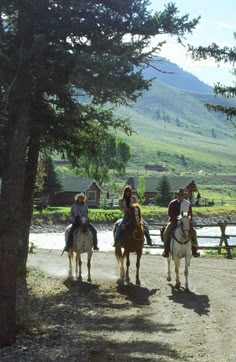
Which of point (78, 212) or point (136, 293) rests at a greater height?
point (78, 212)

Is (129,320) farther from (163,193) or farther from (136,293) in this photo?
(163,193)

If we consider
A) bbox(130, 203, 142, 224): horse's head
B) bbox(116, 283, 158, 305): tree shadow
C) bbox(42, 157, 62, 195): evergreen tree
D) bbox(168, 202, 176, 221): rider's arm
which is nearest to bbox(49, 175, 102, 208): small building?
bbox(42, 157, 62, 195): evergreen tree

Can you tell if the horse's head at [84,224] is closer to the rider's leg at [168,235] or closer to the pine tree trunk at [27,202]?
the pine tree trunk at [27,202]

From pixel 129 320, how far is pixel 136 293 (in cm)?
337

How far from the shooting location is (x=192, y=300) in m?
14.3

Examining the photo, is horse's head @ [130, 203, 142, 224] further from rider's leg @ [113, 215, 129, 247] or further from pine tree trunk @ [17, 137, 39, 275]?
pine tree trunk @ [17, 137, 39, 275]

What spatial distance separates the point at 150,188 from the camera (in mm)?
104562

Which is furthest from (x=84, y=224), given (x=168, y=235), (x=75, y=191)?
(x=75, y=191)

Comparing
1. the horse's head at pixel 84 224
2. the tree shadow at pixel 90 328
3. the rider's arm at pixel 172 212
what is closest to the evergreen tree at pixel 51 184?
the horse's head at pixel 84 224

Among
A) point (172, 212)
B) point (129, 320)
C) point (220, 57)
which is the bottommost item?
point (129, 320)

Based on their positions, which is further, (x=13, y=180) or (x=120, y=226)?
(x=120, y=226)

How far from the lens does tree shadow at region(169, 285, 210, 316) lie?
13180mm

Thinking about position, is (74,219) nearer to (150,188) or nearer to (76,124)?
(76,124)

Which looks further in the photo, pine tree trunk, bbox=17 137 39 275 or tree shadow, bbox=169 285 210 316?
pine tree trunk, bbox=17 137 39 275
